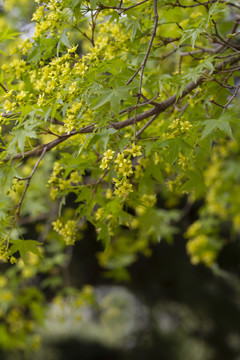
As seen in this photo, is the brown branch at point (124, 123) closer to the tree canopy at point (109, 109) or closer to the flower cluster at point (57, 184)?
the tree canopy at point (109, 109)

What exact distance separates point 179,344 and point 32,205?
3.44m

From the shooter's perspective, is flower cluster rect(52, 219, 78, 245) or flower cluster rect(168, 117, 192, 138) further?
flower cluster rect(52, 219, 78, 245)

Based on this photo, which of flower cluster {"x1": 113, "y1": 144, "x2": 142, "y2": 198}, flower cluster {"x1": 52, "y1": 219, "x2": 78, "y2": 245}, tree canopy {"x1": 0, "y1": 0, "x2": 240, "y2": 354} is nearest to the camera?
flower cluster {"x1": 113, "y1": 144, "x2": 142, "y2": 198}

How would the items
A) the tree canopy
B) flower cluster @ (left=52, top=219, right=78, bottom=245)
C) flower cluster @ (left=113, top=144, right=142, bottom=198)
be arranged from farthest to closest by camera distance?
flower cluster @ (left=52, top=219, right=78, bottom=245)
the tree canopy
flower cluster @ (left=113, top=144, right=142, bottom=198)

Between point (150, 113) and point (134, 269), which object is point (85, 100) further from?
point (134, 269)

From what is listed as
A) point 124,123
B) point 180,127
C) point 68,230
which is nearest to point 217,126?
point 180,127

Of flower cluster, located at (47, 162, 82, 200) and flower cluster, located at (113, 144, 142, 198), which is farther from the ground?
flower cluster, located at (113, 144, 142, 198)

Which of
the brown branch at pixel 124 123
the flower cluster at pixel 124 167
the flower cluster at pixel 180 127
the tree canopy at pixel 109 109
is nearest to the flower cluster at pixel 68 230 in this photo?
the tree canopy at pixel 109 109

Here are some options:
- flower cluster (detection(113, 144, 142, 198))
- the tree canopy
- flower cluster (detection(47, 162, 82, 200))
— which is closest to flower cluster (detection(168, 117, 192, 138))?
the tree canopy

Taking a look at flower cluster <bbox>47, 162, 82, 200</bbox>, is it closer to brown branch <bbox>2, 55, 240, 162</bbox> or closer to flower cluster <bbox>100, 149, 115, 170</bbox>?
Result: brown branch <bbox>2, 55, 240, 162</bbox>

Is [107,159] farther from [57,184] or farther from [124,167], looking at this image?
[57,184]

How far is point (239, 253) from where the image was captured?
5.59 metres

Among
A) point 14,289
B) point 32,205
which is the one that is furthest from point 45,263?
point 32,205

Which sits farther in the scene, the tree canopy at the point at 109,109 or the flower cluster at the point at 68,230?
the flower cluster at the point at 68,230
